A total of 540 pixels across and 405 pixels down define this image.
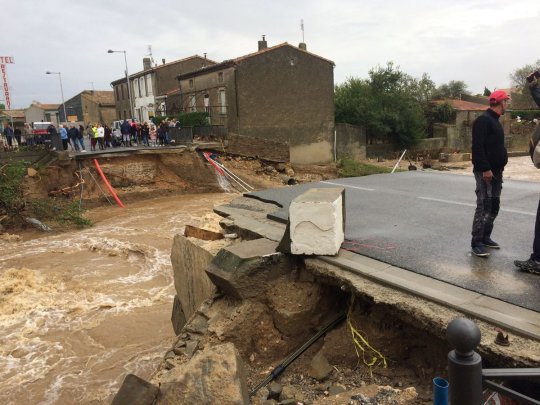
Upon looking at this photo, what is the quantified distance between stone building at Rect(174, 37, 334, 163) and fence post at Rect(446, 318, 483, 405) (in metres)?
25.2

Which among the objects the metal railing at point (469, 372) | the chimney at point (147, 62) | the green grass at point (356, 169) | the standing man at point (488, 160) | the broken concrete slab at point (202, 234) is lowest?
the green grass at point (356, 169)

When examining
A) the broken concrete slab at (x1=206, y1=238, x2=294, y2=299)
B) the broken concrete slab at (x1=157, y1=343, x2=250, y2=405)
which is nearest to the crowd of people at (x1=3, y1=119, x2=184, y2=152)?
the broken concrete slab at (x1=206, y1=238, x2=294, y2=299)

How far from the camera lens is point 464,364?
189cm

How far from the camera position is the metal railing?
6.13 ft

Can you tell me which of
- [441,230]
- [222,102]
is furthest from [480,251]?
[222,102]

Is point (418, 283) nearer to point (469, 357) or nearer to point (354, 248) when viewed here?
point (354, 248)

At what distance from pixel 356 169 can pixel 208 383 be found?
1059 inches

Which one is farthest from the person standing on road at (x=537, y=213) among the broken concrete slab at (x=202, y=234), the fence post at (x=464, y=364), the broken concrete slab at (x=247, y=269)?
the broken concrete slab at (x=202, y=234)

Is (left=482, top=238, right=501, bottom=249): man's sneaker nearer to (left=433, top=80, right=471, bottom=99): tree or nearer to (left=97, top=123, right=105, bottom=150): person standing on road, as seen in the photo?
(left=97, top=123, right=105, bottom=150): person standing on road

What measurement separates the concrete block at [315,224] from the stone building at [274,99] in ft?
73.1

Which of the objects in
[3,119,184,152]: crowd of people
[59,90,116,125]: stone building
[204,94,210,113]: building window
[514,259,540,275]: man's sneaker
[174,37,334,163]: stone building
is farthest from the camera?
[59,90,116,125]: stone building

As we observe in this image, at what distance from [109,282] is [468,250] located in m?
10.8

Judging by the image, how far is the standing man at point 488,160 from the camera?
15.4 feet

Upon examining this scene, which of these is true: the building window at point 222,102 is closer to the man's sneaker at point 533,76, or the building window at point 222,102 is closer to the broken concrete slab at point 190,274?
the broken concrete slab at point 190,274
